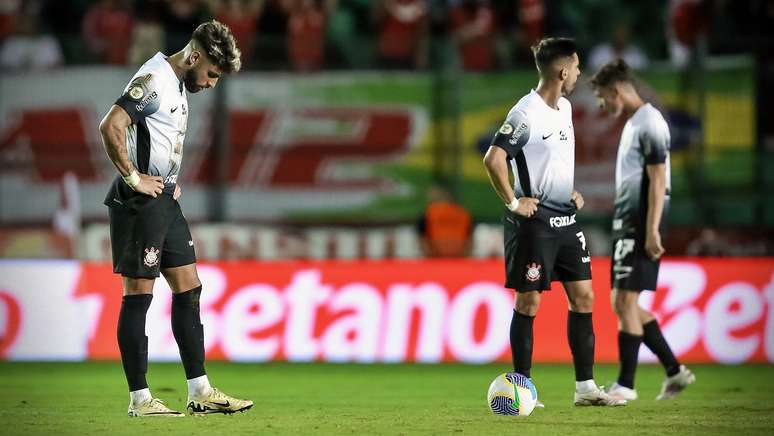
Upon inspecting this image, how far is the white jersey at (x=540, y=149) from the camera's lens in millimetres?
8180

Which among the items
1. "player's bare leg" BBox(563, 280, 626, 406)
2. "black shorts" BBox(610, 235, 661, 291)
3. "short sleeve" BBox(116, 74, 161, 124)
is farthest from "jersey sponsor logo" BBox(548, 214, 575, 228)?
"short sleeve" BBox(116, 74, 161, 124)

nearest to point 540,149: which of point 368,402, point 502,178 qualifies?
point 502,178

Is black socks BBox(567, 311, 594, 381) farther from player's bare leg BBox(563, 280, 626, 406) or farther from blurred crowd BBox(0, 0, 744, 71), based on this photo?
blurred crowd BBox(0, 0, 744, 71)

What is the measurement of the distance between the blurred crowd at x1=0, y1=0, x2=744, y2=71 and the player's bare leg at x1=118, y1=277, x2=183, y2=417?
9420 mm

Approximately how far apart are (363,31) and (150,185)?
1059cm

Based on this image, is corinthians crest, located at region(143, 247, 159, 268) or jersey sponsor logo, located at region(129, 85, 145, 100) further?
corinthians crest, located at region(143, 247, 159, 268)

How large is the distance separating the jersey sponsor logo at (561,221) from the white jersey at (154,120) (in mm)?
2350

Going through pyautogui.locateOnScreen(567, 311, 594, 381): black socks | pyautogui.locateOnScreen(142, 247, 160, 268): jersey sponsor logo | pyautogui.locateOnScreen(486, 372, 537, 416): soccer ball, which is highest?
pyautogui.locateOnScreen(142, 247, 160, 268): jersey sponsor logo

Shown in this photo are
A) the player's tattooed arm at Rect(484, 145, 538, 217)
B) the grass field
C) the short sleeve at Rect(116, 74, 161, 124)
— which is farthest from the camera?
the player's tattooed arm at Rect(484, 145, 538, 217)

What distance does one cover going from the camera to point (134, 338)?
7848 millimetres

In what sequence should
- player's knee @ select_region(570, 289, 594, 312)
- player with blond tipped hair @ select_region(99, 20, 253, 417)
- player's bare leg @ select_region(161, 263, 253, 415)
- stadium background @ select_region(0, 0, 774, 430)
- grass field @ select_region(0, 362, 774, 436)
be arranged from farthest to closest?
1. stadium background @ select_region(0, 0, 774, 430)
2. player's knee @ select_region(570, 289, 594, 312)
3. player's bare leg @ select_region(161, 263, 253, 415)
4. player with blond tipped hair @ select_region(99, 20, 253, 417)
5. grass field @ select_region(0, 362, 774, 436)

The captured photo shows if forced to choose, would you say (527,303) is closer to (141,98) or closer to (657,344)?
(657,344)

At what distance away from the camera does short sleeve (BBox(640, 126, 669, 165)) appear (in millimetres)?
8781

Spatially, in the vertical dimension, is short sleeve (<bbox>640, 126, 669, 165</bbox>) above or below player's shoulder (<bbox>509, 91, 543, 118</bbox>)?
below
